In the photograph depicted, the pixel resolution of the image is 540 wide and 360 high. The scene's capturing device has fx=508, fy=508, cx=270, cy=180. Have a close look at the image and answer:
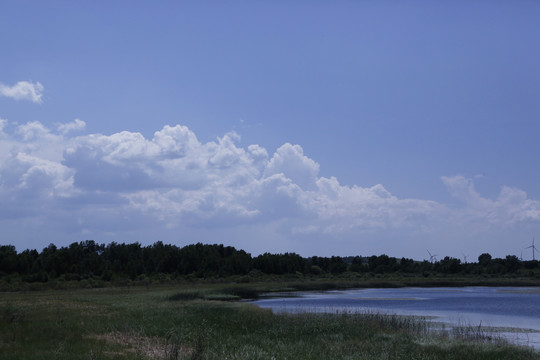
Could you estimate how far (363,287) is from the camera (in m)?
117

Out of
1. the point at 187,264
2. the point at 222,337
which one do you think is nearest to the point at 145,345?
the point at 222,337

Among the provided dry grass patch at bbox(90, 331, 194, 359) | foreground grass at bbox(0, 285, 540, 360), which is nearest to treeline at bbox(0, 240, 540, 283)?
foreground grass at bbox(0, 285, 540, 360)

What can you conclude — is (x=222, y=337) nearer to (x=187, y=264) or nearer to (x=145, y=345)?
(x=145, y=345)

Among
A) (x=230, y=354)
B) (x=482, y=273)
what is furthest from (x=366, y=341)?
(x=482, y=273)

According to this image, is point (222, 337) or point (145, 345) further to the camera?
point (222, 337)

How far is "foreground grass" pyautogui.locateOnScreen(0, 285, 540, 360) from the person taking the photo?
22.7m

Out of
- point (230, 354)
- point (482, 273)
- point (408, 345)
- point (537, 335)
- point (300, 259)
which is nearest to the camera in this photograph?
point (230, 354)

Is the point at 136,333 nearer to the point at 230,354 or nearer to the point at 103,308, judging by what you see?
the point at 230,354

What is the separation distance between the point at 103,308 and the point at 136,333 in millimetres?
16321

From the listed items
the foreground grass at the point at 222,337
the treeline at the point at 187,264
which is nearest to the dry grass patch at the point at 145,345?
the foreground grass at the point at 222,337

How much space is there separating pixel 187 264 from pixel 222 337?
360 ft

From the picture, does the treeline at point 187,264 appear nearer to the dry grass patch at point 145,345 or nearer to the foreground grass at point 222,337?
the foreground grass at point 222,337

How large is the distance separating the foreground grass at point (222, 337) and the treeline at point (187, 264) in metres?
62.1

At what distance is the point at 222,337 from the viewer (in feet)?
93.0
